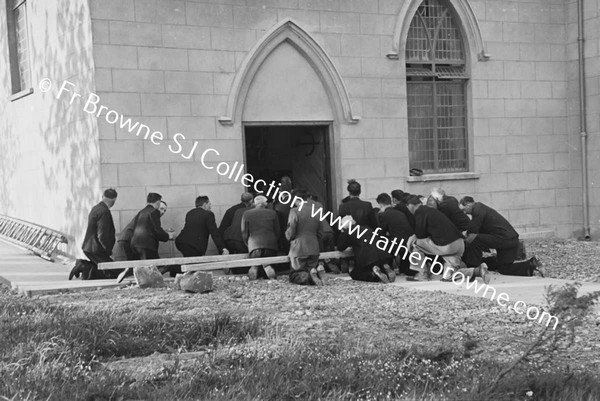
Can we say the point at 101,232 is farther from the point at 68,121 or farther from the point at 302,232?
the point at 302,232

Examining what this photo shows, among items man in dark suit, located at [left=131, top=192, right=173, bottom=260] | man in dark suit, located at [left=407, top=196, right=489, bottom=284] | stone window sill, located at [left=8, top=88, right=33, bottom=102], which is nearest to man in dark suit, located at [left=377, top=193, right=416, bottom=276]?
man in dark suit, located at [left=407, top=196, right=489, bottom=284]

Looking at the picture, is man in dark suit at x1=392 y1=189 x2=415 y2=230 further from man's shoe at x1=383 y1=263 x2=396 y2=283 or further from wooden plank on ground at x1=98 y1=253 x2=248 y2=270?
wooden plank on ground at x1=98 y1=253 x2=248 y2=270

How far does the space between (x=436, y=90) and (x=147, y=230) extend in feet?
20.5

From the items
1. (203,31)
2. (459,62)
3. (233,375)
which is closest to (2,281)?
(203,31)

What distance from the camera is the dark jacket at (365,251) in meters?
11.1

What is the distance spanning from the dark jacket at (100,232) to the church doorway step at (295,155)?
124 inches

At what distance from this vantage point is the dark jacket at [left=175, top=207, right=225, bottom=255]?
11.7 m

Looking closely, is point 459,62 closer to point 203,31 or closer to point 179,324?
point 203,31

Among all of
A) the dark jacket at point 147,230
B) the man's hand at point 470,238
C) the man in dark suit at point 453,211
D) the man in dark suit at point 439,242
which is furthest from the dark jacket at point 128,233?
the man's hand at point 470,238

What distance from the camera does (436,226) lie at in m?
11.2

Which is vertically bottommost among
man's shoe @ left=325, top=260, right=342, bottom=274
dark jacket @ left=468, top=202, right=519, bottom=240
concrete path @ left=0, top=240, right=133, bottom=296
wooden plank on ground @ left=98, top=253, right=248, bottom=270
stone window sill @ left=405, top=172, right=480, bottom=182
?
man's shoe @ left=325, top=260, right=342, bottom=274

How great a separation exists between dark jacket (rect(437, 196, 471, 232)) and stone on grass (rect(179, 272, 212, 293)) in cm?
377

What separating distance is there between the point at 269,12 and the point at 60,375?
8.46 meters

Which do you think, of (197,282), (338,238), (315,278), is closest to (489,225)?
(338,238)
